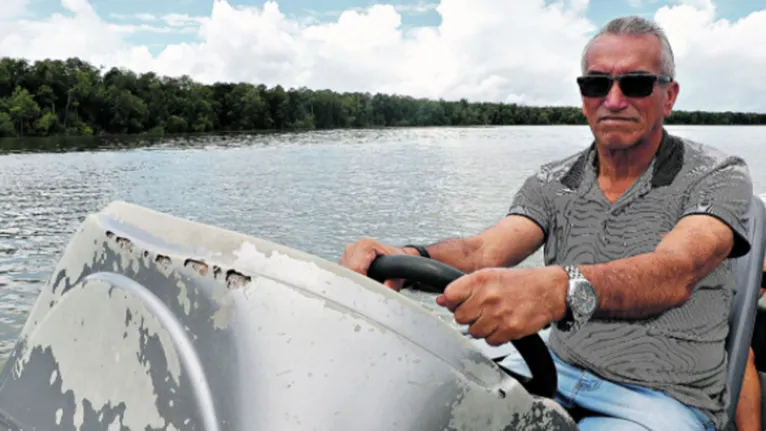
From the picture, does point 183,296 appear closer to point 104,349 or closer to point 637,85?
point 104,349

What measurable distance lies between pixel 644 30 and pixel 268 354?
131cm

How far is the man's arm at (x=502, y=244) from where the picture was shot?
2131mm

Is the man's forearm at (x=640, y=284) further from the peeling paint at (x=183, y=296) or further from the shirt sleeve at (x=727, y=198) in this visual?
the peeling paint at (x=183, y=296)

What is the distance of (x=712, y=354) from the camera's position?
1.78 m

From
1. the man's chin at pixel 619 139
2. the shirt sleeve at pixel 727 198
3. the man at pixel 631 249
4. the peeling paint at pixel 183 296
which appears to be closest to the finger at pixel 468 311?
the man at pixel 631 249

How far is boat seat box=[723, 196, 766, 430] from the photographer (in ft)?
6.15

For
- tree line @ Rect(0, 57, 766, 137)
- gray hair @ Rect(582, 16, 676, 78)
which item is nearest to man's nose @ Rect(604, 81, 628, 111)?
gray hair @ Rect(582, 16, 676, 78)

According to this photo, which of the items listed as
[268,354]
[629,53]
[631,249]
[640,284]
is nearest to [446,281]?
[268,354]

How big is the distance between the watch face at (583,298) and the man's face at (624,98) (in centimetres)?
65

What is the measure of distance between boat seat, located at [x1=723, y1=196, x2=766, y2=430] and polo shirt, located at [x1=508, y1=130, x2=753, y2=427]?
5cm

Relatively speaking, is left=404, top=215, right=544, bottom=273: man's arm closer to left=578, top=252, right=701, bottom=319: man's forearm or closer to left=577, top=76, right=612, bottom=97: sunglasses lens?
left=577, top=76, right=612, bottom=97: sunglasses lens

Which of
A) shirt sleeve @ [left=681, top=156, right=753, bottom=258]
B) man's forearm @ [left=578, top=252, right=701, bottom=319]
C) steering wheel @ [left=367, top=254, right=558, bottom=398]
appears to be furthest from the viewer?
shirt sleeve @ [left=681, top=156, right=753, bottom=258]

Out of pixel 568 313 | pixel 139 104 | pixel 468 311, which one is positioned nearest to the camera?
pixel 468 311

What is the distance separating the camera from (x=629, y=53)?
75.5 inches
